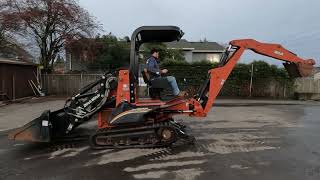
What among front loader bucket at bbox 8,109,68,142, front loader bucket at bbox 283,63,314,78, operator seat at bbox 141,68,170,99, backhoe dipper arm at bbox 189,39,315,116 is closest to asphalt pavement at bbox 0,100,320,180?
front loader bucket at bbox 8,109,68,142

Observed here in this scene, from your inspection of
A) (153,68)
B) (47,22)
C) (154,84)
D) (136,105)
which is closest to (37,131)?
(136,105)

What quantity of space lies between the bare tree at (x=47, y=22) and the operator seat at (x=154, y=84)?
58.8 ft

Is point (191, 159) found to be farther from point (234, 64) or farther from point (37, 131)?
point (37, 131)

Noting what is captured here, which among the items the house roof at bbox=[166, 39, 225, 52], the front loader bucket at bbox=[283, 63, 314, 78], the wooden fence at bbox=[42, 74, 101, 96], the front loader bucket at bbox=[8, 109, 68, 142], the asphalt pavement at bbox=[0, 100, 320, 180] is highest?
Result: the house roof at bbox=[166, 39, 225, 52]

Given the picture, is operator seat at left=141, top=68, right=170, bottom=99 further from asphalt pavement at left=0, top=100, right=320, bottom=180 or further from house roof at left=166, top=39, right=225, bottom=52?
house roof at left=166, top=39, right=225, bottom=52

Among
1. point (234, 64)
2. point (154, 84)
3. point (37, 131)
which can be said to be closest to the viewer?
point (37, 131)

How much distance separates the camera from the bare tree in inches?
980

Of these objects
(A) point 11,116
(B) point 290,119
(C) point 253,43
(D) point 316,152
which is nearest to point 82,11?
(A) point 11,116

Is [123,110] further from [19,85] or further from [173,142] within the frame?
[19,85]

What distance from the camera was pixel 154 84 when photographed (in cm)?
857

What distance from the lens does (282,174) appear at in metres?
6.34

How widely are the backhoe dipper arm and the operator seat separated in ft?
2.31

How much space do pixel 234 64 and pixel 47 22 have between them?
63.3ft

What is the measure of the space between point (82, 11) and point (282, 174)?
74.3 ft
